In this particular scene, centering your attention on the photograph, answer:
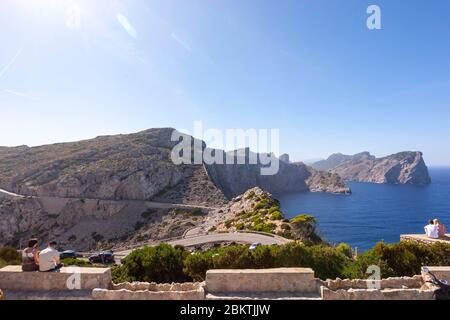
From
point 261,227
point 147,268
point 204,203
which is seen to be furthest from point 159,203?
point 147,268

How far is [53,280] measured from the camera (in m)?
9.48

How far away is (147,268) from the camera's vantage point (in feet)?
57.6

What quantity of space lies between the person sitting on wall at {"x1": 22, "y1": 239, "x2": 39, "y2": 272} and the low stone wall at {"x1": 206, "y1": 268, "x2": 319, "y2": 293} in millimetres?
5435

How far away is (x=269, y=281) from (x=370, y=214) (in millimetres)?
109908

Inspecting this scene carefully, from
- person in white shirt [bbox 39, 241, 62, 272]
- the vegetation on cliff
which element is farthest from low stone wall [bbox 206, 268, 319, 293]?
the vegetation on cliff

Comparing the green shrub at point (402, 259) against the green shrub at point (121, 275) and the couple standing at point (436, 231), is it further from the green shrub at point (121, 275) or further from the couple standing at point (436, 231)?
the green shrub at point (121, 275)

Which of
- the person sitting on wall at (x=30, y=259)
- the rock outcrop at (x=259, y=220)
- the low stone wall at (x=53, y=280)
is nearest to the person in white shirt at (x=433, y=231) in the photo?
the low stone wall at (x=53, y=280)

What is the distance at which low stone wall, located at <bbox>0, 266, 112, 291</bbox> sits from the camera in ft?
31.0

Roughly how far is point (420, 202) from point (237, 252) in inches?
5317

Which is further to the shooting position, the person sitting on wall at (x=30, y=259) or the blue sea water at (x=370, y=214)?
the blue sea water at (x=370, y=214)

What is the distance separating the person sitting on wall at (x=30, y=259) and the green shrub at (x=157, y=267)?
8.14 metres

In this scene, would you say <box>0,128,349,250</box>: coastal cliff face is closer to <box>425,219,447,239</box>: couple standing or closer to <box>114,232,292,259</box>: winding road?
<box>114,232,292,259</box>: winding road

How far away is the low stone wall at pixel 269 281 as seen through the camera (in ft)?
31.1
